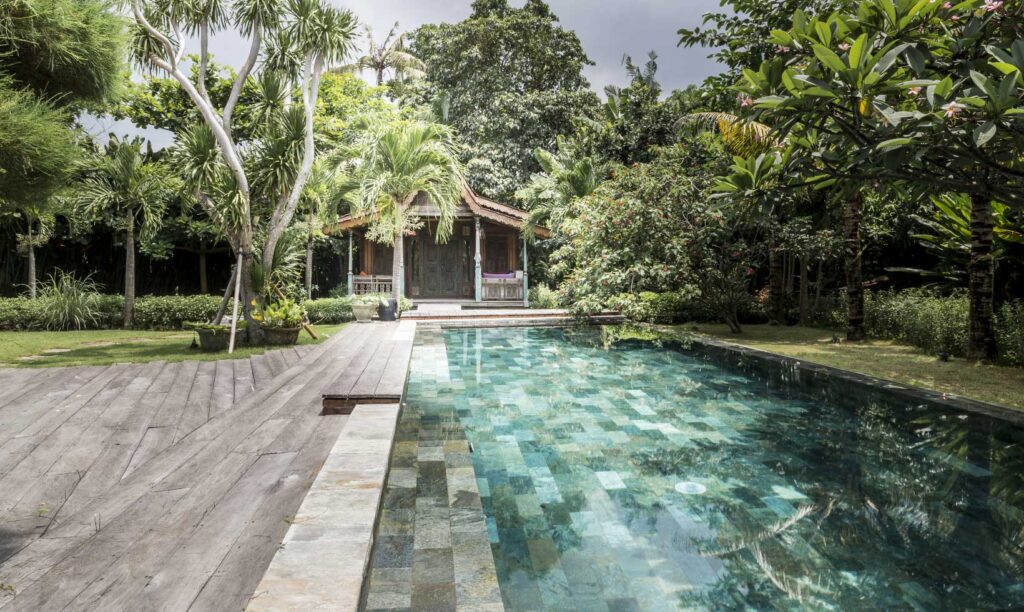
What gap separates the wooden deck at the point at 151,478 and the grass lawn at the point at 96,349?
5.55 feet

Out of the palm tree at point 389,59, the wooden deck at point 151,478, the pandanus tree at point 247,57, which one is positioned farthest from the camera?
the palm tree at point 389,59

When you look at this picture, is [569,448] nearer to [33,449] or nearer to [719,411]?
[719,411]

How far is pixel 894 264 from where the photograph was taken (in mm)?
14094

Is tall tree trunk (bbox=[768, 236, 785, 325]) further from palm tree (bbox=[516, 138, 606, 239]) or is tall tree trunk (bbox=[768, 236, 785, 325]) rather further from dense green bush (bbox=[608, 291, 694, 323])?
palm tree (bbox=[516, 138, 606, 239])

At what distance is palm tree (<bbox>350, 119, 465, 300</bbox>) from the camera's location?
14.2 metres

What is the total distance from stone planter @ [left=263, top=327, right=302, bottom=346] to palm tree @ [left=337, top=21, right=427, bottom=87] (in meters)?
21.6

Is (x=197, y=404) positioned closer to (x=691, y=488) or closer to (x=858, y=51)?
(x=691, y=488)

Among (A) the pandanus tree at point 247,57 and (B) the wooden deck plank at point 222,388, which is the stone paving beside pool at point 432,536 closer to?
(B) the wooden deck plank at point 222,388

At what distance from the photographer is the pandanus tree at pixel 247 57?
9273 millimetres

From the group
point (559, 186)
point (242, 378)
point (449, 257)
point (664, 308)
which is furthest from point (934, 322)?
point (449, 257)

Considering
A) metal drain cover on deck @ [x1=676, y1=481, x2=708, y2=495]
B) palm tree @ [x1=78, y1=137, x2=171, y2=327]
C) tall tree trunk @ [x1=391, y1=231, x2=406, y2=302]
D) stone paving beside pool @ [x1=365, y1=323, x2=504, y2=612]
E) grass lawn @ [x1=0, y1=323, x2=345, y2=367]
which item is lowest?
metal drain cover on deck @ [x1=676, y1=481, x2=708, y2=495]

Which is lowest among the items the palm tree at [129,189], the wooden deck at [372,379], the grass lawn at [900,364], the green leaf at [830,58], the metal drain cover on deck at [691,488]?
the metal drain cover on deck at [691,488]

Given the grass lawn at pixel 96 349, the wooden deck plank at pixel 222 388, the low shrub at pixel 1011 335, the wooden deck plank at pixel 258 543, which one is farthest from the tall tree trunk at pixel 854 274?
the wooden deck plank at pixel 258 543

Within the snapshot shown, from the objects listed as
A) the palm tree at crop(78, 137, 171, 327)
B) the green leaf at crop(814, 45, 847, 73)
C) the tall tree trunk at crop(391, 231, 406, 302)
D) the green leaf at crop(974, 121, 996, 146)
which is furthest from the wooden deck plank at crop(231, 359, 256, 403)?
the palm tree at crop(78, 137, 171, 327)
